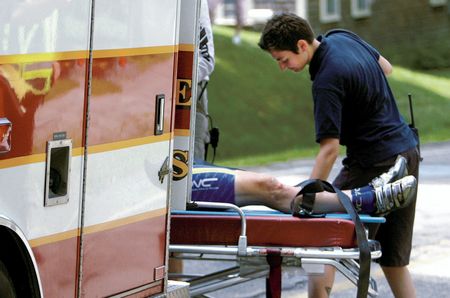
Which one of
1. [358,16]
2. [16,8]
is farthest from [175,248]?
[358,16]

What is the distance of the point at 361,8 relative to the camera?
1382 inches

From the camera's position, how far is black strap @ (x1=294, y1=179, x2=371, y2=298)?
5.67 metres

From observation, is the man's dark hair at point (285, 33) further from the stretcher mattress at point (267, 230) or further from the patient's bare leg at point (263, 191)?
the stretcher mattress at point (267, 230)

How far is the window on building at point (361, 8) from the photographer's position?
3466cm

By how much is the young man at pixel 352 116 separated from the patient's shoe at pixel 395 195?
31 centimetres

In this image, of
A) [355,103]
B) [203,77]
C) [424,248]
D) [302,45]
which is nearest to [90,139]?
[302,45]

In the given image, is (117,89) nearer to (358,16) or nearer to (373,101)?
(373,101)

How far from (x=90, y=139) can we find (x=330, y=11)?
101 feet

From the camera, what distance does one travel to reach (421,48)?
105 ft

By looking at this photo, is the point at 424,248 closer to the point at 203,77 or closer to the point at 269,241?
the point at 203,77

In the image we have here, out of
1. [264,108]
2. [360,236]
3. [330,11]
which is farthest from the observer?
[330,11]

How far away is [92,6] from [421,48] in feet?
92.4

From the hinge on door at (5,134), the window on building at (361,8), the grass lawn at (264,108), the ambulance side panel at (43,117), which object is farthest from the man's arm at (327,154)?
the window on building at (361,8)

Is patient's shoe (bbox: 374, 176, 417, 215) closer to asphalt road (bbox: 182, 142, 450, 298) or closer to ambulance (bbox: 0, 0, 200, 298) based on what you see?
asphalt road (bbox: 182, 142, 450, 298)
